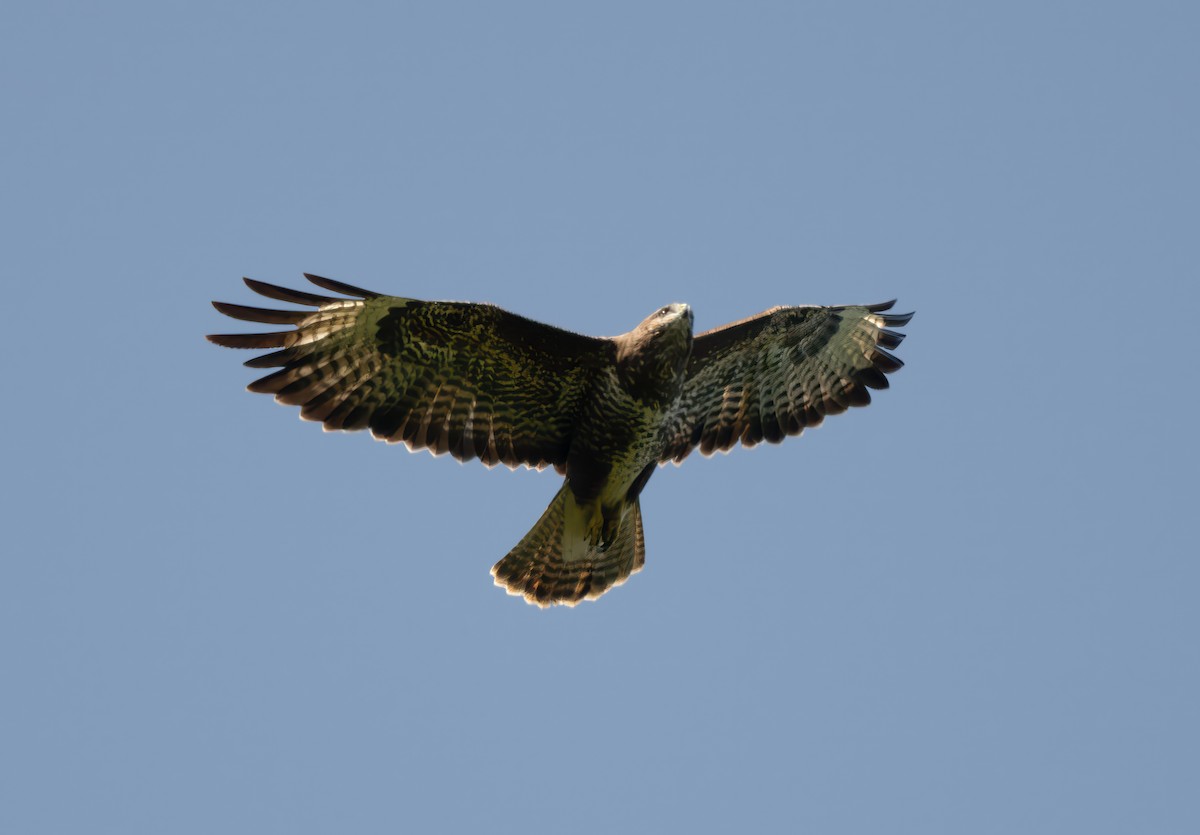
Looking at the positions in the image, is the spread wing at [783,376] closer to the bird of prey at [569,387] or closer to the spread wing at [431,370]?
the bird of prey at [569,387]

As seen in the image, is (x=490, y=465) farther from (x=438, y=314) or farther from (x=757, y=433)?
(x=757, y=433)

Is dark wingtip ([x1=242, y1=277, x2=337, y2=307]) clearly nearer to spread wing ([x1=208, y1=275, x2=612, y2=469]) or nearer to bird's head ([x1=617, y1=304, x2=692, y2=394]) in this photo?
spread wing ([x1=208, y1=275, x2=612, y2=469])

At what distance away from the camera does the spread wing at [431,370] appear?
457 inches

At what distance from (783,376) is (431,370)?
111 inches

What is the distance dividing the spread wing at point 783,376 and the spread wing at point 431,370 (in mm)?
1109

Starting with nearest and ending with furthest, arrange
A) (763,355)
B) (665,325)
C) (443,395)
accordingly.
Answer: (665,325), (443,395), (763,355)

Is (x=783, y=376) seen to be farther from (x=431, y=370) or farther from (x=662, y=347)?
(x=431, y=370)

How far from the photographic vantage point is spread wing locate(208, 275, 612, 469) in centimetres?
1162

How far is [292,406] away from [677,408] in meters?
2.91

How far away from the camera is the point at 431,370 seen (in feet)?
39.3

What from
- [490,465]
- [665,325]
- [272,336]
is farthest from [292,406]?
[665,325]

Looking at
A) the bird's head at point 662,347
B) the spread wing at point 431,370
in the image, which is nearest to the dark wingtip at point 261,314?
the spread wing at point 431,370

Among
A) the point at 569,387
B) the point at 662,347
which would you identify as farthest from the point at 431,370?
the point at 662,347

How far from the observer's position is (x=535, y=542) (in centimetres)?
1289
